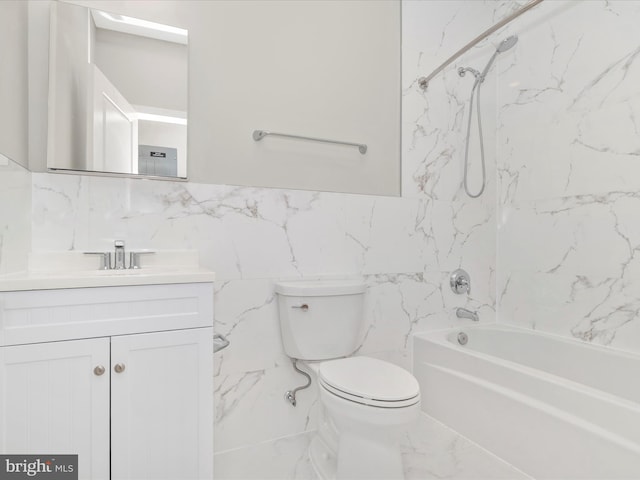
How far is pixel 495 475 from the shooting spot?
4.76ft

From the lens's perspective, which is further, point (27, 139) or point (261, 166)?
point (261, 166)

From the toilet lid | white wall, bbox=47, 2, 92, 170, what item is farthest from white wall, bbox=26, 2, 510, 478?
the toilet lid

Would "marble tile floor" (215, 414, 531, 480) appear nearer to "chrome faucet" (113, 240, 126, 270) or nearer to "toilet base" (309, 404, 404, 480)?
"toilet base" (309, 404, 404, 480)

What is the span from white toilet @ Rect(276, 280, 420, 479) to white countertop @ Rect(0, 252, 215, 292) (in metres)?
0.49

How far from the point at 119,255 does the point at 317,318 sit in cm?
86

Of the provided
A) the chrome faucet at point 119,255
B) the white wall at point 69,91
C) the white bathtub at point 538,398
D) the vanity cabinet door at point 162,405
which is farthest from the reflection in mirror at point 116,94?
the white bathtub at point 538,398

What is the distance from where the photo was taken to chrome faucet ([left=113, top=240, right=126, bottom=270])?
141 cm

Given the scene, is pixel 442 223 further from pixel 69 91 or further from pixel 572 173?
pixel 69 91

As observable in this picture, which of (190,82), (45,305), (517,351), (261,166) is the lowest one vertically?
(517,351)

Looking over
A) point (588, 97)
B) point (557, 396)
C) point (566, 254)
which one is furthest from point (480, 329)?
point (588, 97)

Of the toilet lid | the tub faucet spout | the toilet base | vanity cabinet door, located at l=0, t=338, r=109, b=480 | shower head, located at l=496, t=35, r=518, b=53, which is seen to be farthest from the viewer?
the tub faucet spout

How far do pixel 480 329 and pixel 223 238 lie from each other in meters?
1.58

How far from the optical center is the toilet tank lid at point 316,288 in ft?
5.22

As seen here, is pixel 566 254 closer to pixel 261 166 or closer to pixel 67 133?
pixel 261 166
